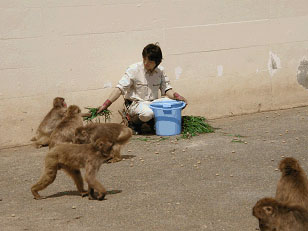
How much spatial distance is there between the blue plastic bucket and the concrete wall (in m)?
0.90

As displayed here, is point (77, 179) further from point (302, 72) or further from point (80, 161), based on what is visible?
point (302, 72)

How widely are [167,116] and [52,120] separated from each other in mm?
A: 1850

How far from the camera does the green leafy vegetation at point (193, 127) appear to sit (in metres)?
10.6

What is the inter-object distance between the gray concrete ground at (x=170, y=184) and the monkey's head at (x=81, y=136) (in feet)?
1.69

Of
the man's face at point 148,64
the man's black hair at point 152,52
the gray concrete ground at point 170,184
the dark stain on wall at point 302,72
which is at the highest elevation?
the man's black hair at point 152,52

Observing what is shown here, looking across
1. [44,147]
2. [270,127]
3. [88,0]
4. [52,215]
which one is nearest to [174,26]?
[88,0]

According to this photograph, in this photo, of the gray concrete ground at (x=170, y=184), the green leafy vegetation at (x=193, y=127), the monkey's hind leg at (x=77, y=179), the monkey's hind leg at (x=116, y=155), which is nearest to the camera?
the gray concrete ground at (x=170, y=184)

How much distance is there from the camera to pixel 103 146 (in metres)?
7.09

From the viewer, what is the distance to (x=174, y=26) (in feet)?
37.3

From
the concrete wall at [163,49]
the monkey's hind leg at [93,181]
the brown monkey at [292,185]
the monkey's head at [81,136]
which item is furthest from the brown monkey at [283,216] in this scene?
the concrete wall at [163,49]

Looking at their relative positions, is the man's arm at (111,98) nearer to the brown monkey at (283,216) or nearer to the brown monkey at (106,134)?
the brown monkey at (106,134)

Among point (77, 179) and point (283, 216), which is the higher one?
point (283, 216)

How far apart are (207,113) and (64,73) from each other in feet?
9.47

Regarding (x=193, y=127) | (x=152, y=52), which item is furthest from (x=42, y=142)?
(x=193, y=127)
